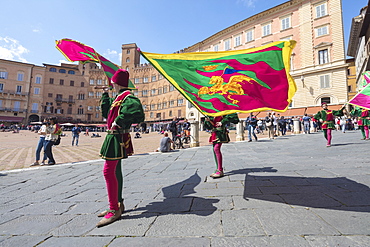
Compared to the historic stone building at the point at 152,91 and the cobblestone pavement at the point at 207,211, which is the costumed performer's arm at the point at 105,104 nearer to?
the cobblestone pavement at the point at 207,211

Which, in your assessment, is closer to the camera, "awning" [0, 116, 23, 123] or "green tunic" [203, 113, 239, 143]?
"green tunic" [203, 113, 239, 143]

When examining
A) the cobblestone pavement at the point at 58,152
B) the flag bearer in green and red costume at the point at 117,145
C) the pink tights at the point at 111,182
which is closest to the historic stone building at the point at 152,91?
the cobblestone pavement at the point at 58,152

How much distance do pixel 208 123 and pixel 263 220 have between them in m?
2.38

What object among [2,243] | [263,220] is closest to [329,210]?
[263,220]

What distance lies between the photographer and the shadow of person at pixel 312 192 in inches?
90.7

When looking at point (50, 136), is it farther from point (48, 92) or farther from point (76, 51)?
point (48, 92)

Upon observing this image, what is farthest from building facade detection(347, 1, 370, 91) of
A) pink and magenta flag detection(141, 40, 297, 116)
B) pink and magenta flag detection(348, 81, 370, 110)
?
pink and magenta flag detection(141, 40, 297, 116)

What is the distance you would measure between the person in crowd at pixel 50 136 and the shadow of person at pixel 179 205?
17.7 ft

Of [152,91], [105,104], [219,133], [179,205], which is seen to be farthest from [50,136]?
[152,91]

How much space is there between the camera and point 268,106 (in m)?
2.52

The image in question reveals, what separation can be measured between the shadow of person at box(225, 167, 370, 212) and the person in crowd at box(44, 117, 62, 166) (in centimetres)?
645

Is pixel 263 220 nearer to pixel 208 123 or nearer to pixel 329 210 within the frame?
pixel 329 210

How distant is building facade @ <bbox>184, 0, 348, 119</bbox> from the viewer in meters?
24.7

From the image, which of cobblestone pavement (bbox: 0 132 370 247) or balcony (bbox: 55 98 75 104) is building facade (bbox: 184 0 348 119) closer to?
cobblestone pavement (bbox: 0 132 370 247)
